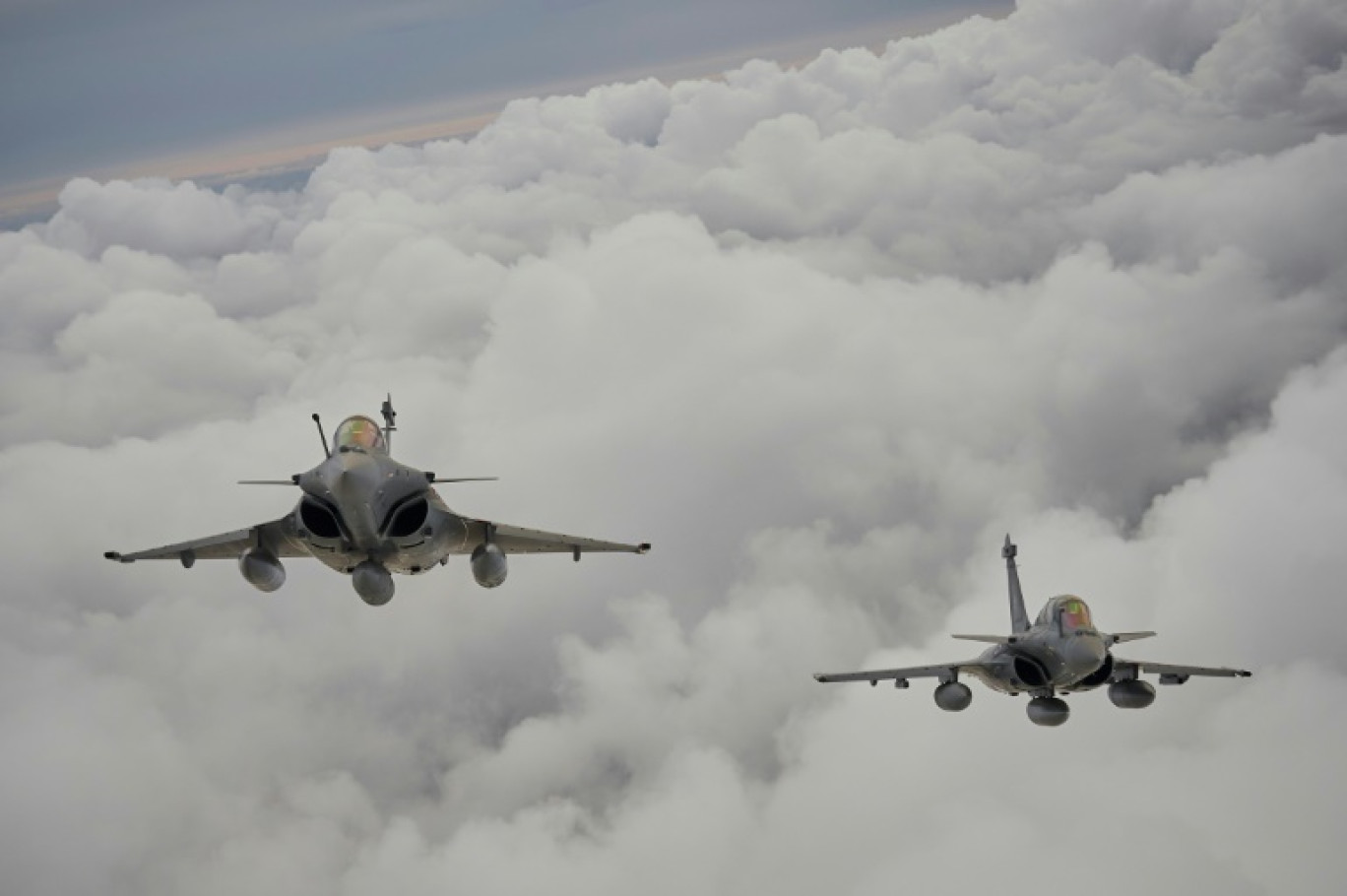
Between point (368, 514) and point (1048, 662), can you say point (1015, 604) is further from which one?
point (368, 514)

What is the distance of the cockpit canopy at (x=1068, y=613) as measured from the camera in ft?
164

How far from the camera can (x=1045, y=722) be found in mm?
50031

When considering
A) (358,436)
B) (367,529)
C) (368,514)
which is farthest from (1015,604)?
(368,514)

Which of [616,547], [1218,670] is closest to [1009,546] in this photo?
[1218,670]

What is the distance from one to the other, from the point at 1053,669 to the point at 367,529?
29.0m

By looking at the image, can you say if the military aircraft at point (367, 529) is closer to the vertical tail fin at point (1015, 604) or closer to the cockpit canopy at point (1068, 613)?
the cockpit canopy at point (1068, 613)

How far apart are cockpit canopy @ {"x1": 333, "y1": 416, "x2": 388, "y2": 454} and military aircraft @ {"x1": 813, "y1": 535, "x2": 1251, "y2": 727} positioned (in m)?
22.2

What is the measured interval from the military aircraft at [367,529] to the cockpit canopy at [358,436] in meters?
0.03

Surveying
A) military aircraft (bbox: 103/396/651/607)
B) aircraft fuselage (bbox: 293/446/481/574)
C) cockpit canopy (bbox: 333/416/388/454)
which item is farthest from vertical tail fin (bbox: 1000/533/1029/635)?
cockpit canopy (bbox: 333/416/388/454)

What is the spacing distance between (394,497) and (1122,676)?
33.1 meters

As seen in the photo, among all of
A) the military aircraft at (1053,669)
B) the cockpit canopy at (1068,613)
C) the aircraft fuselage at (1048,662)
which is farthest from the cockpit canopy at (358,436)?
the cockpit canopy at (1068,613)

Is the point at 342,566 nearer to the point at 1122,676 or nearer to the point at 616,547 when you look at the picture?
the point at 616,547

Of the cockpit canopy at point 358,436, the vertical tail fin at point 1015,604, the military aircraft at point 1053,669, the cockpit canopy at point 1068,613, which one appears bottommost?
the military aircraft at point 1053,669

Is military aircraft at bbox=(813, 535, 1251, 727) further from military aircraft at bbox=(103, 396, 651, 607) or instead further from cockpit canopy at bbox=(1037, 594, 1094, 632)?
military aircraft at bbox=(103, 396, 651, 607)
